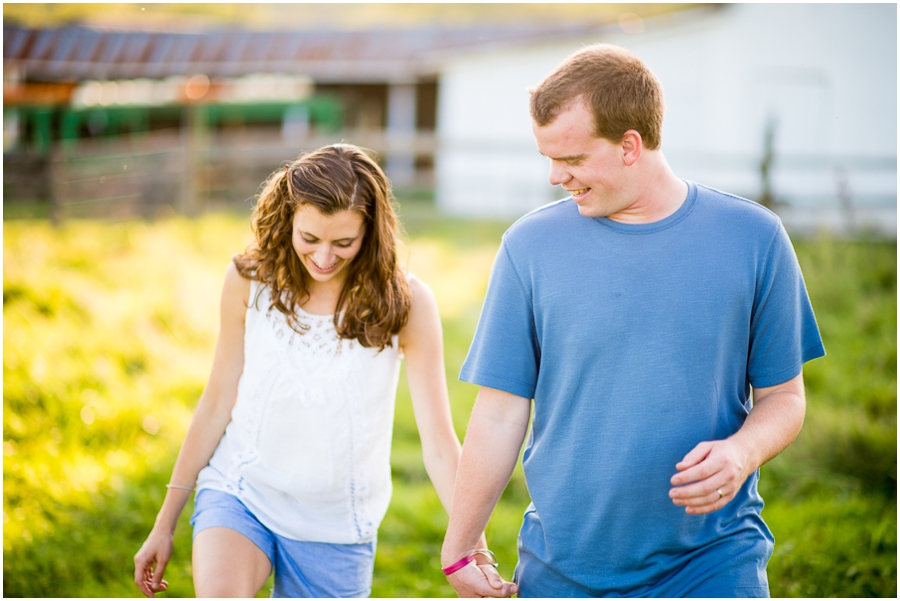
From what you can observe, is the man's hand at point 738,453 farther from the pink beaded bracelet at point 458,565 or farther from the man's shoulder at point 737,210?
the pink beaded bracelet at point 458,565

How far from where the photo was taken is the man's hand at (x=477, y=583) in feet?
7.76

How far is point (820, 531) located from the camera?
172 inches

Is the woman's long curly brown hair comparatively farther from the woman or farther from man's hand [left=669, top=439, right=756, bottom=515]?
man's hand [left=669, top=439, right=756, bottom=515]

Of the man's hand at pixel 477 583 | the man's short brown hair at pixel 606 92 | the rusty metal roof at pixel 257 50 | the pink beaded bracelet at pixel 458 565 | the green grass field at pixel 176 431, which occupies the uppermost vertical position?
the rusty metal roof at pixel 257 50

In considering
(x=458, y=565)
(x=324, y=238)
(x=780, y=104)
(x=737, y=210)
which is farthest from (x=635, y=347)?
(x=780, y=104)

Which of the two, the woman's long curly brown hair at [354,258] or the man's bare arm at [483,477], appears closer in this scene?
the man's bare arm at [483,477]

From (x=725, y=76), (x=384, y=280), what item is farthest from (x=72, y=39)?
(x=384, y=280)

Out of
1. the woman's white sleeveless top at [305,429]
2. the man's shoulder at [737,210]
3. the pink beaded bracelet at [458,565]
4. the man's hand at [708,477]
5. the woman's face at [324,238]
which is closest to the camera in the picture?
the man's hand at [708,477]

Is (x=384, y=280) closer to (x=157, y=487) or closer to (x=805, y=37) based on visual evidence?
(x=157, y=487)

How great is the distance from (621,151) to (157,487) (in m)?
3.73

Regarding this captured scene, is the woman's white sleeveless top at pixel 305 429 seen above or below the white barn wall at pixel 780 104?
below

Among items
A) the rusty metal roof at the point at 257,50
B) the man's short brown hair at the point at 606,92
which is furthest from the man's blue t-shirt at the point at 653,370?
the rusty metal roof at the point at 257,50

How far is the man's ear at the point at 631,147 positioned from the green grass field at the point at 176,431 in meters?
1.02

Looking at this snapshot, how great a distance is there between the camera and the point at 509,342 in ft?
7.73
